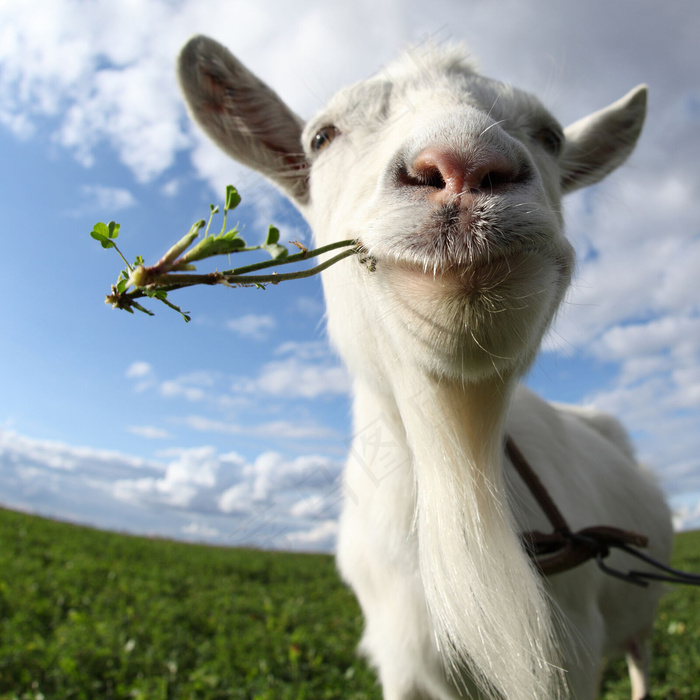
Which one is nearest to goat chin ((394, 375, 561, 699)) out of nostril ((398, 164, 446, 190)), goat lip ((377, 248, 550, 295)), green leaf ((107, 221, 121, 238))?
goat lip ((377, 248, 550, 295))

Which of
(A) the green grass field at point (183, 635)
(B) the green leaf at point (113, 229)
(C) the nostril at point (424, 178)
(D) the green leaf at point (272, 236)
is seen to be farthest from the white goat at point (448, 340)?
(A) the green grass field at point (183, 635)

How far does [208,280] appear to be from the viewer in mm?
924

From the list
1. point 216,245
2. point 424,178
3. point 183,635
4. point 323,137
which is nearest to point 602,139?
point 323,137

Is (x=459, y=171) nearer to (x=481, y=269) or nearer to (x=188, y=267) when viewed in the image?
(x=481, y=269)

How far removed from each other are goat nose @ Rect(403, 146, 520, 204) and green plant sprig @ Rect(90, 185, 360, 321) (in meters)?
0.42

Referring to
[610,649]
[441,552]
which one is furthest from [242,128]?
[610,649]

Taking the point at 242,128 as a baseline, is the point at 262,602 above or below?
below

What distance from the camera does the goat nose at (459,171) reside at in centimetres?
109

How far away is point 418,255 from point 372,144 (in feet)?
3.04

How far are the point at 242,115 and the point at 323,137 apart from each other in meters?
0.50

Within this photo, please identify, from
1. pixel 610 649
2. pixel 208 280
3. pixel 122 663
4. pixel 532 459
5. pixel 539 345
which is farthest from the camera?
pixel 122 663

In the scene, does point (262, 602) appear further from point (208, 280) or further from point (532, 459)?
point (208, 280)

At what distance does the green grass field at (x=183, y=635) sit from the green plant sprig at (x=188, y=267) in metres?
3.19

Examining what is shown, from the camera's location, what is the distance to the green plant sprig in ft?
2.84
